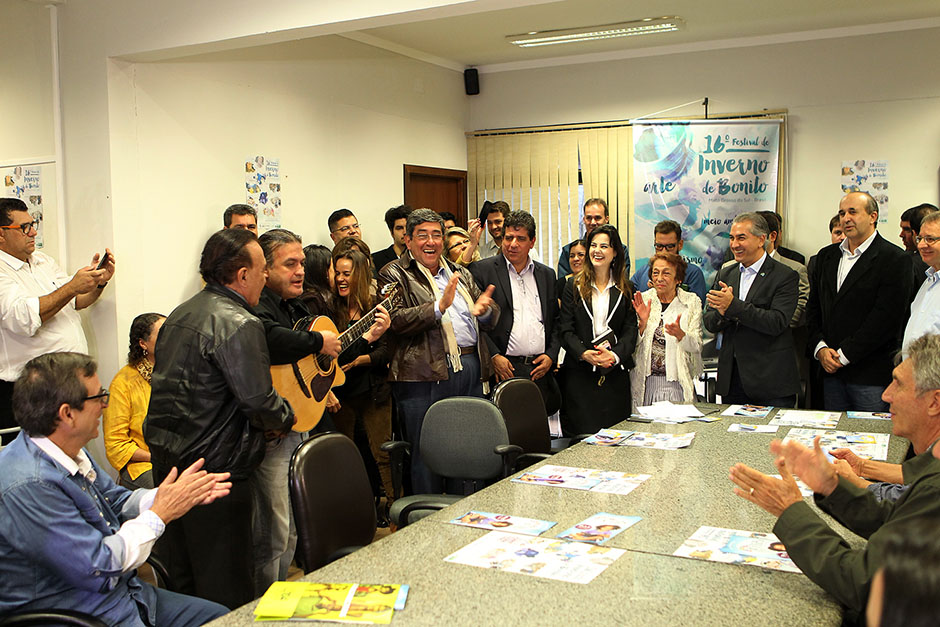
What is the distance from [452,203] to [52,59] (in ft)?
14.2

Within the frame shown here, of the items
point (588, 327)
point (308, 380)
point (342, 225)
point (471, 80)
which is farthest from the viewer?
point (471, 80)

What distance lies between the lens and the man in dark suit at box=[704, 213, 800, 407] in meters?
4.68

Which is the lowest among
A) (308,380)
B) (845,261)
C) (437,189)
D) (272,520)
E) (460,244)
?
(272,520)

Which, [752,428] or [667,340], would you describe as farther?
[667,340]

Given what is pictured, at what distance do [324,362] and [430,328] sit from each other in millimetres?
688

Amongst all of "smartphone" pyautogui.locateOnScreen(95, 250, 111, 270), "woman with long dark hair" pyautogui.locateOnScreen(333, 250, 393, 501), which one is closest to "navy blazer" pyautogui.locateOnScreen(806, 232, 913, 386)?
"woman with long dark hair" pyautogui.locateOnScreen(333, 250, 393, 501)

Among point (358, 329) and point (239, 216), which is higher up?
point (239, 216)

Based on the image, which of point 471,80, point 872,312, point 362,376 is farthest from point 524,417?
point 471,80

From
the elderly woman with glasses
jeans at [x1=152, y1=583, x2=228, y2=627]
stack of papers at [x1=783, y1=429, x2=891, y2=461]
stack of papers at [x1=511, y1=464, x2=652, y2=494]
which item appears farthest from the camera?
the elderly woman with glasses

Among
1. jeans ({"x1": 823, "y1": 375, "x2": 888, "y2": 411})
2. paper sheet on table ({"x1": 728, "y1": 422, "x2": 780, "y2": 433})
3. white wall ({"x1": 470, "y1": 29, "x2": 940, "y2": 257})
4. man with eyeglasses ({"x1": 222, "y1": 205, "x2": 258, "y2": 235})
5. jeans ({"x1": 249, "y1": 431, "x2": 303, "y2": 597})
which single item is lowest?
jeans ({"x1": 249, "y1": 431, "x2": 303, "y2": 597})

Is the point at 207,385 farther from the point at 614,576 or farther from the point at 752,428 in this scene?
the point at 752,428

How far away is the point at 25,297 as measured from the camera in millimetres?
4215

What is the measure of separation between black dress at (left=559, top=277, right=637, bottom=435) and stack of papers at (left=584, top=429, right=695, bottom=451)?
3.03ft

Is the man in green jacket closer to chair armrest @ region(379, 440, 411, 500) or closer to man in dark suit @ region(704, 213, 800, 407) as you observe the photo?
chair armrest @ region(379, 440, 411, 500)
